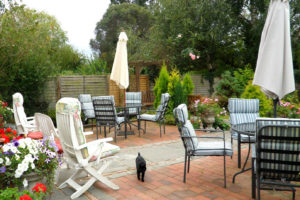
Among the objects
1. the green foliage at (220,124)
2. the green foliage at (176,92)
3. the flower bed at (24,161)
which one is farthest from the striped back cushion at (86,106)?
the flower bed at (24,161)

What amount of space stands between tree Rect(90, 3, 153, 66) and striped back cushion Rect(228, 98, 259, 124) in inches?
872

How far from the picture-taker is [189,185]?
3.53m

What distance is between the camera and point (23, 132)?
17.3 ft

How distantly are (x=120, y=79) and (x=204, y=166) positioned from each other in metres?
4.41

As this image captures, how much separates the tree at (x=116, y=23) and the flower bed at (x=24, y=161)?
2367 cm

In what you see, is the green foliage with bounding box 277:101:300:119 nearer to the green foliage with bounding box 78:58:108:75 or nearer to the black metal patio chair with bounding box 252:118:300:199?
the black metal patio chair with bounding box 252:118:300:199

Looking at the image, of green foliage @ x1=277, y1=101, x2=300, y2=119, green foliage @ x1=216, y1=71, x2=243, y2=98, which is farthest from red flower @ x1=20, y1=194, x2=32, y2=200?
green foliage @ x1=216, y1=71, x2=243, y2=98

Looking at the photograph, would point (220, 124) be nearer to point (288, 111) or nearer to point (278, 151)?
point (288, 111)

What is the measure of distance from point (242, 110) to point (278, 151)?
7.64 feet

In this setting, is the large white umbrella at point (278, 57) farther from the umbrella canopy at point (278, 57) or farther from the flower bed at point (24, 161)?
the flower bed at point (24, 161)

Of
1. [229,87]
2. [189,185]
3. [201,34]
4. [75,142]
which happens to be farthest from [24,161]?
[201,34]

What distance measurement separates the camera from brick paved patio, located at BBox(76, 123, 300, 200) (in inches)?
127

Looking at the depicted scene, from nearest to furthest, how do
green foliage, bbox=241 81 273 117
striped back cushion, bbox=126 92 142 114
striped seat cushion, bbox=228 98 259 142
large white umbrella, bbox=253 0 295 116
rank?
large white umbrella, bbox=253 0 295 116 → striped seat cushion, bbox=228 98 259 142 → green foliage, bbox=241 81 273 117 → striped back cushion, bbox=126 92 142 114

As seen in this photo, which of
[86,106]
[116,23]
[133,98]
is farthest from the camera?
[116,23]
